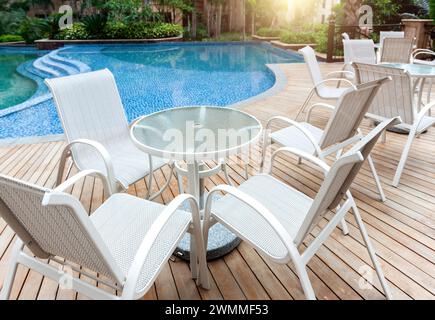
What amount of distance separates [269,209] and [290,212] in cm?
11

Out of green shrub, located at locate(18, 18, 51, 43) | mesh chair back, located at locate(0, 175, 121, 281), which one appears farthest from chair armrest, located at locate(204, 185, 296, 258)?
green shrub, located at locate(18, 18, 51, 43)

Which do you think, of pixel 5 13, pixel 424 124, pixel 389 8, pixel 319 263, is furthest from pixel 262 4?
pixel 319 263

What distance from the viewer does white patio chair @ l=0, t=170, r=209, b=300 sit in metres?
1.04

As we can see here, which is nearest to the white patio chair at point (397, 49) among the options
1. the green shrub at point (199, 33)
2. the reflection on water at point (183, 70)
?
the reflection on water at point (183, 70)

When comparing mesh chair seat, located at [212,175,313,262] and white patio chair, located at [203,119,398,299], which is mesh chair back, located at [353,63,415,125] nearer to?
white patio chair, located at [203,119,398,299]

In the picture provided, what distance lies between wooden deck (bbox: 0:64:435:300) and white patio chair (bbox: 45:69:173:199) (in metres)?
0.43

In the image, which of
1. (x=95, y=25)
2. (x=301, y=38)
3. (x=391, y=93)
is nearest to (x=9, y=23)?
(x=95, y=25)

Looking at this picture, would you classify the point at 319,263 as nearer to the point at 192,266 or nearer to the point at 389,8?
the point at 192,266

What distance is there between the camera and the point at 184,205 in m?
2.38

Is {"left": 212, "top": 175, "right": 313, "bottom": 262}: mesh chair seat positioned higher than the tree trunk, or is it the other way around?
the tree trunk

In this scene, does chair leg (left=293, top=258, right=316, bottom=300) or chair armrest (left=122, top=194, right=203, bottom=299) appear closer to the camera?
chair armrest (left=122, top=194, right=203, bottom=299)

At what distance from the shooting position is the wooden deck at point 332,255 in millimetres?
1747
